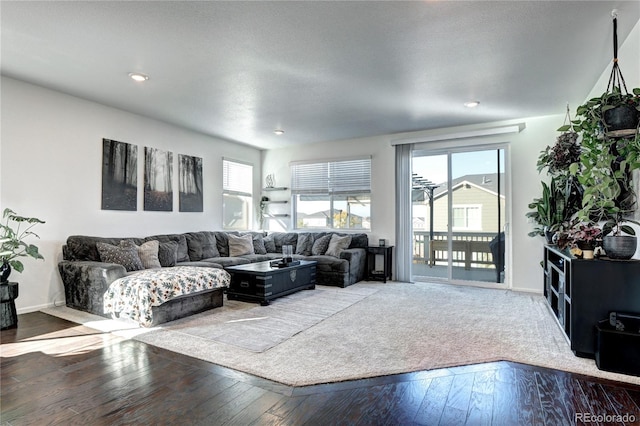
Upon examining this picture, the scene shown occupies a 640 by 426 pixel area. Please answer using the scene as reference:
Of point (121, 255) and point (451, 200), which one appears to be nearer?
point (121, 255)

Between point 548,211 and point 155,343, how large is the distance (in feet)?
16.5

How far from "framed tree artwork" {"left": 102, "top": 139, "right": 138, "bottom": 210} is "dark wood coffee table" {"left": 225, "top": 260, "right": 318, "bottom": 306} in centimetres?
192

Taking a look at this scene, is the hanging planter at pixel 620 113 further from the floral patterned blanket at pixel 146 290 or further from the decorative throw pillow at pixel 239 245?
the decorative throw pillow at pixel 239 245

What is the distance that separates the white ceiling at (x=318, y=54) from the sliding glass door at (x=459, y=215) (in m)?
1.03

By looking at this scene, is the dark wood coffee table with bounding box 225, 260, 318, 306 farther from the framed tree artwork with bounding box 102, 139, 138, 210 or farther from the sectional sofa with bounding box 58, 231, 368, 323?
the framed tree artwork with bounding box 102, 139, 138, 210

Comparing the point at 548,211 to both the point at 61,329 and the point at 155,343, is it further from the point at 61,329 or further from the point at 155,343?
the point at 61,329

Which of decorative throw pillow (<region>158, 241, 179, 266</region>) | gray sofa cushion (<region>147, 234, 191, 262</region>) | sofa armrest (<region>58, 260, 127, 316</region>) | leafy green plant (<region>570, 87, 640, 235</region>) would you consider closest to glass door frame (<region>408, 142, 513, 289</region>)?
leafy green plant (<region>570, 87, 640, 235</region>)

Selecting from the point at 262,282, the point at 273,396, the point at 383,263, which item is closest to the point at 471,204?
the point at 383,263

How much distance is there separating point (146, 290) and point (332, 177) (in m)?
4.45

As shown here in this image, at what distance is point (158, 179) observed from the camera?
554cm

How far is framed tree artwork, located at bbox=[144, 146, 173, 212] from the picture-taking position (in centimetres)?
537

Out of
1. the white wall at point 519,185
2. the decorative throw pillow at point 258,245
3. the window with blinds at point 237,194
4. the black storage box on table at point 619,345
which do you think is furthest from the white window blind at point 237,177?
the black storage box on table at point 619,345

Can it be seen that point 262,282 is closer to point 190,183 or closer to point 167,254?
point 167,254

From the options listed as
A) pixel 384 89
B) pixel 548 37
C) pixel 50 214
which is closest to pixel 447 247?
pixel 384 89
